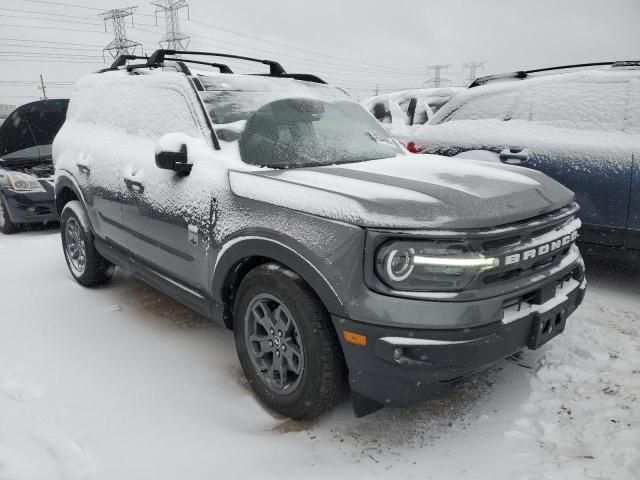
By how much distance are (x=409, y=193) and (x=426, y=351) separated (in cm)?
68

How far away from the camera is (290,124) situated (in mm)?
3061

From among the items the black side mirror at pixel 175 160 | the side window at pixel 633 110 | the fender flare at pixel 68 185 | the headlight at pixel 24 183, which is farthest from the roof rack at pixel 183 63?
the headlight at pixel 24 183

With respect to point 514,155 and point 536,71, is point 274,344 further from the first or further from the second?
point 536,71

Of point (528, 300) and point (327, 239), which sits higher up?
point (327, 239)

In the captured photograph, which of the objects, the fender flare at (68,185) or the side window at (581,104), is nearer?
the side window at (581,104)

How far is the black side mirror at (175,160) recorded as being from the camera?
2.70 metres

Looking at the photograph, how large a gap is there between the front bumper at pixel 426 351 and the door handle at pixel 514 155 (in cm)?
236

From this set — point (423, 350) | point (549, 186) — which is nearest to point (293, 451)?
point (423, 350)

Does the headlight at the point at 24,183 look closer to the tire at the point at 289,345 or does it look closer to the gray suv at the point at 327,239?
the gray suv at the point at 327,239

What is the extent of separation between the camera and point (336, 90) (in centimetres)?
379

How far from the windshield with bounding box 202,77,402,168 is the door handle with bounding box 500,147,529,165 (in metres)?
1.35

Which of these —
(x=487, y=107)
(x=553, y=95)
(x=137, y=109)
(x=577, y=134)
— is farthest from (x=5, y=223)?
(x=577, y=134)

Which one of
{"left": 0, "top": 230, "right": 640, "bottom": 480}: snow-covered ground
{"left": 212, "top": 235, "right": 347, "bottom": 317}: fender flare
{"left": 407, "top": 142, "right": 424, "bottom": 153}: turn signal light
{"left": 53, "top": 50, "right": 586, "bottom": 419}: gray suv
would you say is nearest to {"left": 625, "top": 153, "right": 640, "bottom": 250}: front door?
{"left": 0, "top": 230, "right": 640, "bottom": 480}: snow-covered ground

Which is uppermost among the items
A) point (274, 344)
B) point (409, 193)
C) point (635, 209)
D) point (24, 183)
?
point (409, 193)
